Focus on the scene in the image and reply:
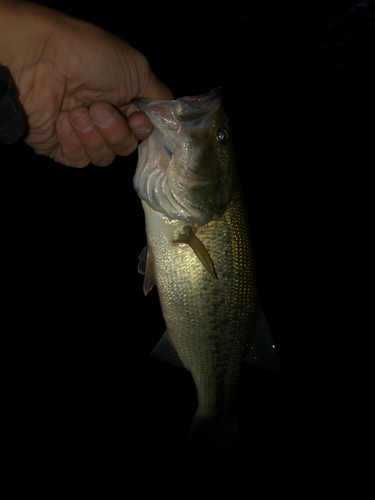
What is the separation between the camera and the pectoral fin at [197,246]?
1.13m

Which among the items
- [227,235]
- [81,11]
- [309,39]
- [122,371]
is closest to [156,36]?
[81,11]

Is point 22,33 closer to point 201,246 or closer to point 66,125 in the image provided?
point 66,125

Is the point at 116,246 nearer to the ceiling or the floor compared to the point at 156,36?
nearer to the floor

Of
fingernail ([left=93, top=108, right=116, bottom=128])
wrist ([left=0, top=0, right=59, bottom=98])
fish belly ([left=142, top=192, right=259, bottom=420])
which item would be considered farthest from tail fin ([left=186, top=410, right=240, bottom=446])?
wrist ([left=0, top=0, right=59, bottom=98])

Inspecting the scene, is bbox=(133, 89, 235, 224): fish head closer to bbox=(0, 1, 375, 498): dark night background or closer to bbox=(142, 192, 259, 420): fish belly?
bbox=(142, 192, 259, 420): fish belly

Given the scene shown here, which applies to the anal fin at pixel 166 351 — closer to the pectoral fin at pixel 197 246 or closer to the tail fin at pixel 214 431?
the tail fin at pixel 214 431

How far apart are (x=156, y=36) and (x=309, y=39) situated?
3349mm

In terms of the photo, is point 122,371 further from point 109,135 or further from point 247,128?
point 247,128

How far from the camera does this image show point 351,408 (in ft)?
17.0

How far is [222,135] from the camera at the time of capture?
116 cm

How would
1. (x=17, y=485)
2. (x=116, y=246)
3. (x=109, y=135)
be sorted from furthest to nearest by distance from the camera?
(x=116, y=246)
(x=17, y=485)
(x=109, y=135)

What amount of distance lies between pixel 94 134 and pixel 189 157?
1.69ft

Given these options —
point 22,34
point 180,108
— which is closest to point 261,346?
point 180,108

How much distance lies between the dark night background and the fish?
3.10 metres
